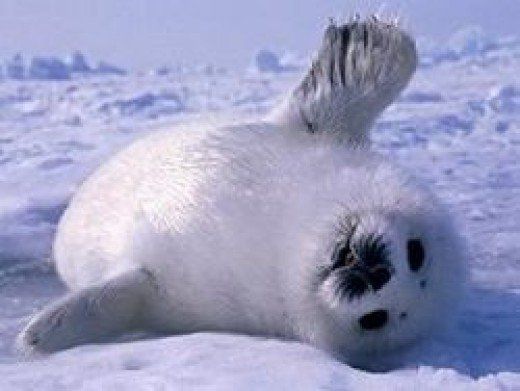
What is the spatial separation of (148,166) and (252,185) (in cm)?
85

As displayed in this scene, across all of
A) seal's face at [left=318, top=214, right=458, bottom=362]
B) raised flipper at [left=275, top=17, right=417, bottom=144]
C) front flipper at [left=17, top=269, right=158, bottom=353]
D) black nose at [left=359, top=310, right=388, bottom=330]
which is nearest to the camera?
seal's face at [left=318, top=214, right=458, bottom=362]

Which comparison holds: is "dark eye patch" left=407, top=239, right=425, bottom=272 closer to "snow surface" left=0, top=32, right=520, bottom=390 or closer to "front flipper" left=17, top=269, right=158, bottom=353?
"snow surface" left=0, top=32, right=520, bottom=390

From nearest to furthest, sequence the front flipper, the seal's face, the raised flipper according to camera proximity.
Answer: the seal's face, the front flipper, the raised flipper

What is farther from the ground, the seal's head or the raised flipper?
the raised flipper

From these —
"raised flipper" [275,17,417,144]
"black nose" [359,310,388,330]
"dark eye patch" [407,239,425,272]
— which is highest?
"raised flipper" [275,17,417,144]

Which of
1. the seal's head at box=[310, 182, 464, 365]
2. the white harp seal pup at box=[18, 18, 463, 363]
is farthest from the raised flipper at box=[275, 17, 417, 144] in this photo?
the seal's head at box=[310, 182, 464, 365]

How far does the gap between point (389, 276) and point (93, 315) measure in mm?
1198

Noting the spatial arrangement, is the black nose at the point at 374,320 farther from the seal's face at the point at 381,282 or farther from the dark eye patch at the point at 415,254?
the dark eye patch at the point at 415,254

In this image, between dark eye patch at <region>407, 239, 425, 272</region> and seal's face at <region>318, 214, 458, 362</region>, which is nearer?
seal's face at <region>318, 214, 458, 362</region>

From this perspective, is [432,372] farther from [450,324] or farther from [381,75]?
[381,75]

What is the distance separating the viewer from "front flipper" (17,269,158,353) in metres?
2.99

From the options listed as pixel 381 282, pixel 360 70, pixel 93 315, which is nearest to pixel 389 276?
pixel 381 282

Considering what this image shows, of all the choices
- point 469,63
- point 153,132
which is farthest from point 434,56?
point 153,132

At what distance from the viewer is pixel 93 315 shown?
3154 mm
